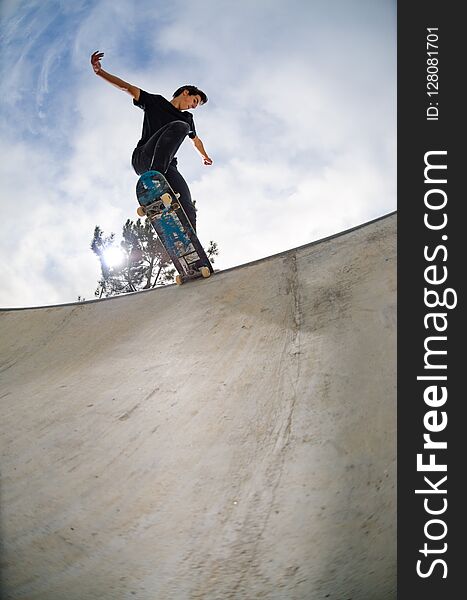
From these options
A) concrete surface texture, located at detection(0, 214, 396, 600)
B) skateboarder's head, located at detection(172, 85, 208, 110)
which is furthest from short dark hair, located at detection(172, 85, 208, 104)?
concrete surface texture, located at detection(0, 214, 396, 600)

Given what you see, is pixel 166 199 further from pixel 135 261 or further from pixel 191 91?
pixel 135 261

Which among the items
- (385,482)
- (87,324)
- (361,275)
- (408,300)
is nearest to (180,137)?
(87,324)

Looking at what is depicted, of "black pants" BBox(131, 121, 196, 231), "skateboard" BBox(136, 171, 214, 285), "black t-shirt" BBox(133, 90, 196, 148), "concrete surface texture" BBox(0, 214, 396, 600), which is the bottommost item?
"concrete surface texture" BBox(0, 214, 396, 600)

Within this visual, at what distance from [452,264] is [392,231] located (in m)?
2.07

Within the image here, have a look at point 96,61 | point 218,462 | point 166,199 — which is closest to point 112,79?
point 96,61

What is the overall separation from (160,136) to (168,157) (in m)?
0.26

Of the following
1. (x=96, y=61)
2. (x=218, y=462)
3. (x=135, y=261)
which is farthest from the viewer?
(x=135, y=261)

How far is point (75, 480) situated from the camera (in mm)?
1616

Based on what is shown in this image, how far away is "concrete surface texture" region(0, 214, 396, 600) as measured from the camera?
125 centimetres

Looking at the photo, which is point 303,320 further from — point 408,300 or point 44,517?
point 44,517

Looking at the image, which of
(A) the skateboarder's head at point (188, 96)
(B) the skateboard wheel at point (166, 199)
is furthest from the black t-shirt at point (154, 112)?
(B) the skateboard wheel at point (166, 199)

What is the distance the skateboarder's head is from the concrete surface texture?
3592mm

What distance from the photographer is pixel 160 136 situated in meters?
4.46

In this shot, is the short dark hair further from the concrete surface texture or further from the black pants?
the concrete surface texture
